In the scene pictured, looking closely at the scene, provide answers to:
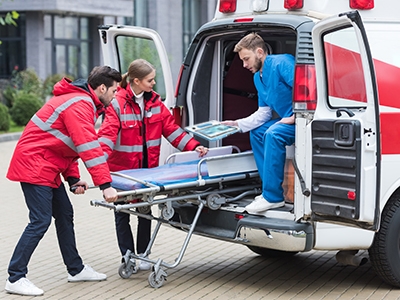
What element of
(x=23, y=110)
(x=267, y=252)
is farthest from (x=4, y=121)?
(x=267, y=252)

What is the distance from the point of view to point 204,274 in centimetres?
680

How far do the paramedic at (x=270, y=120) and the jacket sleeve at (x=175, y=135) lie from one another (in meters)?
0.53

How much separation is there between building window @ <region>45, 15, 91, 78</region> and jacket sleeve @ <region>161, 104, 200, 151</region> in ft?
77.3

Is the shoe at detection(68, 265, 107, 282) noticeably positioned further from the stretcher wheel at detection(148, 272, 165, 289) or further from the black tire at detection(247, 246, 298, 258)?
the black tire at detection(247, 246, 298, 258)

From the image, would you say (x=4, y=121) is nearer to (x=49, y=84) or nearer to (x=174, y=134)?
(x=49, y=84)

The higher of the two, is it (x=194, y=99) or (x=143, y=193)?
(x=194, y=99)

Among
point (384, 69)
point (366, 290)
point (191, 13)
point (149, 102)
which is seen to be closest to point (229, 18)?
point (149, 102)

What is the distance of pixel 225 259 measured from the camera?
24.1 ft

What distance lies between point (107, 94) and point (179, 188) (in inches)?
34.8

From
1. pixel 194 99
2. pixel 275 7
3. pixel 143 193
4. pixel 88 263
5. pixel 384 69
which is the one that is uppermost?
pixel 275 7

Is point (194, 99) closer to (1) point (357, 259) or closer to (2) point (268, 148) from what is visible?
(2) point (268, 148)

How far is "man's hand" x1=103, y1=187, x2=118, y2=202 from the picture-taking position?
5.84 metres

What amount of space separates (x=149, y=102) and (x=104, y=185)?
1.11 metres

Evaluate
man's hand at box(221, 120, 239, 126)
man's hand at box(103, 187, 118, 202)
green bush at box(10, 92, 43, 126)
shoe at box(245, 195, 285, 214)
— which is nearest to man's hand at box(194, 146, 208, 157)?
man's hand at box(221, 120, 239, 126)
